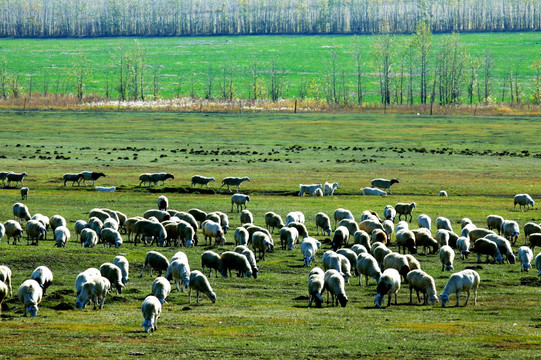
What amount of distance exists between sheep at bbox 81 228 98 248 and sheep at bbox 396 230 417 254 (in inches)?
469

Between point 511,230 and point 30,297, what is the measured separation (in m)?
21.1

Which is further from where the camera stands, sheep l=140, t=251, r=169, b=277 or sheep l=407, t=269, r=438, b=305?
sheep l=140, t=251, r=169, b=277

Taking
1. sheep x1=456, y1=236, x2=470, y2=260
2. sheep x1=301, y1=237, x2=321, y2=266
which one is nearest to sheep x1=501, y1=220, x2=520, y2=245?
sheep x1=456, y1=236, x2=470, y2=260

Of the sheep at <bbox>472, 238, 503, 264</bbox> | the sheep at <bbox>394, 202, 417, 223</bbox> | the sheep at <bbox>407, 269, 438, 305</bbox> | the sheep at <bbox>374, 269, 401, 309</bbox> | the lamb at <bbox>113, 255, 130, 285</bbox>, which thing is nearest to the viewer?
the sheep at <bbox>374, 269, 401, 309</bbox>

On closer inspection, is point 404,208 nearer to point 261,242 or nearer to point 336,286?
point 261,242

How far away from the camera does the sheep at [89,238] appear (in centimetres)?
2806

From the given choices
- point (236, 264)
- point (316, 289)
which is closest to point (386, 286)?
point (316, 289)

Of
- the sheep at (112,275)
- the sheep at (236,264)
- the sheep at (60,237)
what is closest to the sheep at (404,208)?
the sheep at (236,264)

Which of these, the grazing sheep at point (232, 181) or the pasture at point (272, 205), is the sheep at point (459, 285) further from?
the grazing sheep at point (232, 181)

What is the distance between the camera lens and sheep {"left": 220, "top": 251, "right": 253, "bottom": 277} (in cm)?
2416

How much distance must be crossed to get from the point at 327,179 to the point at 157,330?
36.0 metres

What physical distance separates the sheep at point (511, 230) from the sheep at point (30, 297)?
818 inches

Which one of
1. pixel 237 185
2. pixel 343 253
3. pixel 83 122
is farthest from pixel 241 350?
pixel 83 122

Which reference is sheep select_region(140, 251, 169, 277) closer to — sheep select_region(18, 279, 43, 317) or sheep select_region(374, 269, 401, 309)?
sheep select_region(18, 279, 43, 317)
